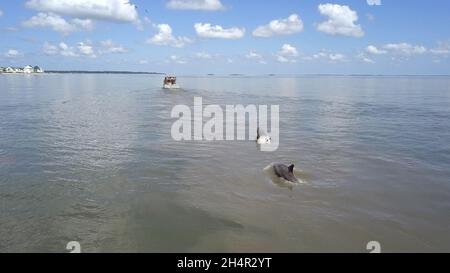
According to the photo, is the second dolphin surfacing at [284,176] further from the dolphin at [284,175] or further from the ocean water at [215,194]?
the ocean water at [215,194]

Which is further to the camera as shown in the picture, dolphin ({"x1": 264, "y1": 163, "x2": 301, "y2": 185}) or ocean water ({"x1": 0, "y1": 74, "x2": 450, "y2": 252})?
dolphin ({"x1": 264, "y1": 163, "x2": 301, "y2": 185})

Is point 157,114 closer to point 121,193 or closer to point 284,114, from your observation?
point 284,114

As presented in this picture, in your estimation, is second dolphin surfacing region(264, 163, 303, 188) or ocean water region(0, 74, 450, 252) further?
second dolphin surfacing region(264, 163, 303, 188)

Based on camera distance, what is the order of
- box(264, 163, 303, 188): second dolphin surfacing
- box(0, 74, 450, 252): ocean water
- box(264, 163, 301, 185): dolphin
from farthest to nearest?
box(264, 163, 301, 185): dolphin < box(264, 163, 303, 188): second dolphin surfacing < box(0, 74, 450, 252): ocean water

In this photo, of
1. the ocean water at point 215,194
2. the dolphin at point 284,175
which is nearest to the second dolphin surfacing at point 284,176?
the dolphin at point 284,175

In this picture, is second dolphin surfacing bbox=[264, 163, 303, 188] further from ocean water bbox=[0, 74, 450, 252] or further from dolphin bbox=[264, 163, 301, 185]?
ocean water bbox=[0, 74, 450, 252]

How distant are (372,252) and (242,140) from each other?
1725 centimetres

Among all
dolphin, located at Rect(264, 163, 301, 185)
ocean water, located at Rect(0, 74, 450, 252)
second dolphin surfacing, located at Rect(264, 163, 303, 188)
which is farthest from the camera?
dolphin, located at Rect(264, 163, 301, 185)

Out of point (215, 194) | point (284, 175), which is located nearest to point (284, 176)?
Result: point (284, 175)

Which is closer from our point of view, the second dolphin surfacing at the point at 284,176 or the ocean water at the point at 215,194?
the ocean water at the point at 215,194

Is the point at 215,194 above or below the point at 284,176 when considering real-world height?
below

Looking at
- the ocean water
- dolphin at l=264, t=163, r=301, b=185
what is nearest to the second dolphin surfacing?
dolphin at l=264, t=163, r=301, b=185

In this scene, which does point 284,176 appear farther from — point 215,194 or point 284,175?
point 215,194
